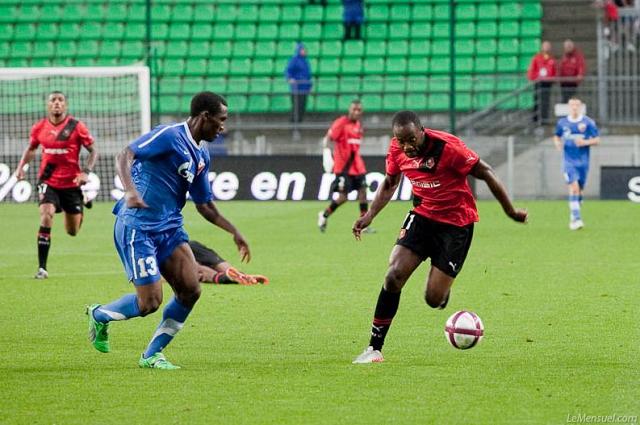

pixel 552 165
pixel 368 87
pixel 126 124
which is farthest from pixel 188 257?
pixel 368 87

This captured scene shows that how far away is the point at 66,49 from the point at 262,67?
5513mm

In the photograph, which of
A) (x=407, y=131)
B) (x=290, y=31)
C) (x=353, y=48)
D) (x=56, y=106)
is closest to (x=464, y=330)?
(x=407, y=131)

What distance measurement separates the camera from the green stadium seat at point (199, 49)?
1367 inches

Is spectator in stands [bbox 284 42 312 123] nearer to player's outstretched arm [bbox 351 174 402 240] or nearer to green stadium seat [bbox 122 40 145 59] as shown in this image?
green stadium seat [bbox 122 40 145 59]

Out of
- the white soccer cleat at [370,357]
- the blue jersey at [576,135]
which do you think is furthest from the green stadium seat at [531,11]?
the white soccer cleat at [370,357]

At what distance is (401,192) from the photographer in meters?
28.6

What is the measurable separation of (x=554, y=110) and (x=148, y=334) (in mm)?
19987

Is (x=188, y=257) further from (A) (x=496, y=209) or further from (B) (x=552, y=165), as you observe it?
(B) (x=552, y=165)

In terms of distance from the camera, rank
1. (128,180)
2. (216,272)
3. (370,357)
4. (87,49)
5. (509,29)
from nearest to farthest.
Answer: (128,180) < (370,357) < (216,272) < (509,29) < (87,49)

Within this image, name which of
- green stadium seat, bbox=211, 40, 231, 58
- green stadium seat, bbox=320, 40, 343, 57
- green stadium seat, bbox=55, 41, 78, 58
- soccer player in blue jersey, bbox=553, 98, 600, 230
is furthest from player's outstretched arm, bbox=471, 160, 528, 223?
green stadium seat, bbox=55, 41, 78, 58

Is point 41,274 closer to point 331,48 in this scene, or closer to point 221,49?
point 331,48

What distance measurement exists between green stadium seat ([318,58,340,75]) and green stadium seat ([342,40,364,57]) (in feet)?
1.45

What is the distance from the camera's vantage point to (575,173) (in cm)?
2253

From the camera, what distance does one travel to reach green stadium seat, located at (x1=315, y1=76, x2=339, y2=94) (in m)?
31.1
